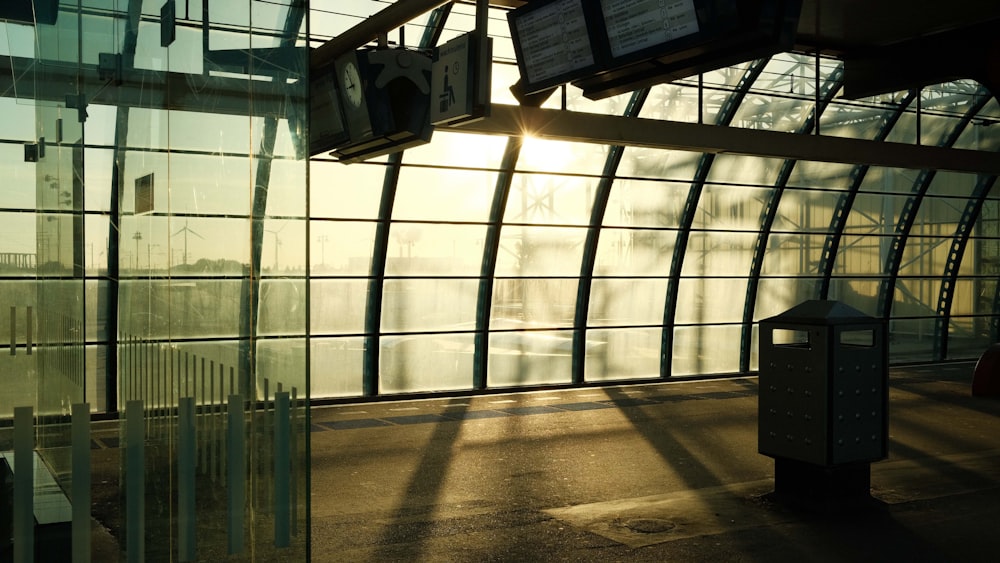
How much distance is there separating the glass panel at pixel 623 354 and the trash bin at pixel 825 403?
1105 cm

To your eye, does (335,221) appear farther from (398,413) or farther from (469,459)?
(469,459)

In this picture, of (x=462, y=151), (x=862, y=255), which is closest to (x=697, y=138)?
(x=462, y=151)

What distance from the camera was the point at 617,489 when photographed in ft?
34.0

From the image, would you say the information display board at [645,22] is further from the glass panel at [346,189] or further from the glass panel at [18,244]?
the glass panel at [346,189]

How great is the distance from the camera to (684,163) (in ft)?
70.8

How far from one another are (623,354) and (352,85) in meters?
11.9

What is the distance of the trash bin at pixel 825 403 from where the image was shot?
9414mm

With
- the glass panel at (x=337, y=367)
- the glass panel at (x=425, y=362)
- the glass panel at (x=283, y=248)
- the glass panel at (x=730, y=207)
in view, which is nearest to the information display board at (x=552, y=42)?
the glass panel at (x=283, y=248)

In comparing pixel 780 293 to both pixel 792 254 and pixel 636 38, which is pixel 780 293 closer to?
pixel 792 254

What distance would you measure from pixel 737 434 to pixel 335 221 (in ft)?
26.8

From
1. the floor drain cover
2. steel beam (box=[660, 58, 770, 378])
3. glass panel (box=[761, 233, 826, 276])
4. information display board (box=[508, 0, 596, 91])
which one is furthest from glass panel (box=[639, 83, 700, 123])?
the floor drain cover

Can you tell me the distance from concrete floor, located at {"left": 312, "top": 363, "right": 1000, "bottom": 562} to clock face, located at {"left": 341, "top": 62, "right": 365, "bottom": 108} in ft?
13.9

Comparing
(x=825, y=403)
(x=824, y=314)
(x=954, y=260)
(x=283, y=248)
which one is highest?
(x=954, y=260)

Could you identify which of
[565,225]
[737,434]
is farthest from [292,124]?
[565,225]
